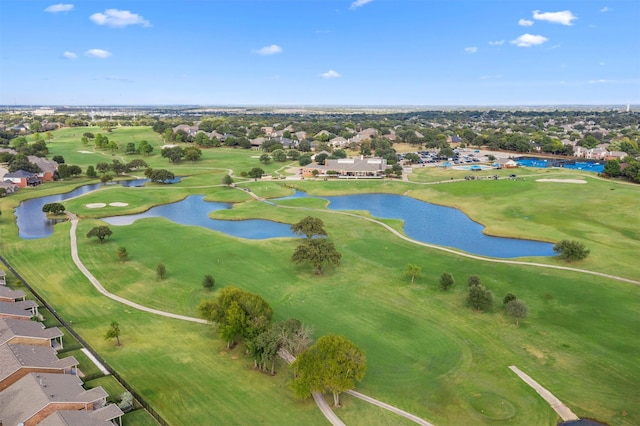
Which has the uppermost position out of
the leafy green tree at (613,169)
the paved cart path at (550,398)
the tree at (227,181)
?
the leafy green tree at (613,169)

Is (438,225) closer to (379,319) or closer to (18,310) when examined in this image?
(379,319)

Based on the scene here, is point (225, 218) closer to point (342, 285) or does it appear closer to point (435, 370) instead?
point (342, 285)

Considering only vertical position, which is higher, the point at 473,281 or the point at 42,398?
the point at 42,398

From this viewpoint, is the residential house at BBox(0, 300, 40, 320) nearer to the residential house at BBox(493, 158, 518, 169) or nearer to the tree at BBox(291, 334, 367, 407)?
the tree at BBox(291, 334, 367, 407)

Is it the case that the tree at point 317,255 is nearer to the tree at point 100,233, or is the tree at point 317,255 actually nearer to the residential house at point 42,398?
the residential house at point 42,398

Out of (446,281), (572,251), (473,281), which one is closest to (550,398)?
(473,281)

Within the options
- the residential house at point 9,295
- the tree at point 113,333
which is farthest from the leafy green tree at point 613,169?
the residential house at point 9,295

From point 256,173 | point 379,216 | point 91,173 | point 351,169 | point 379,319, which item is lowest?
point 379,319

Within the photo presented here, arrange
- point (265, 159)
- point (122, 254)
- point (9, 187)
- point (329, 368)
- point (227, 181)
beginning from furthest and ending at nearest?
point (265, 159)
point (227, 181)
point (9, 187)
point (122, 254)
point (329, 368)
